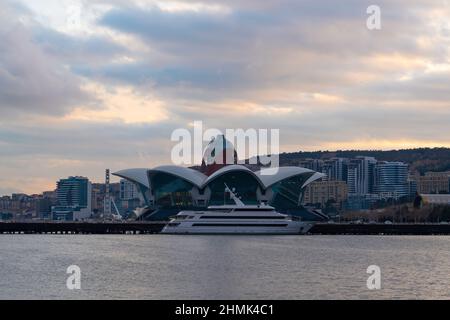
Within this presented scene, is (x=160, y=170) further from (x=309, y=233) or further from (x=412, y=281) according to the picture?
(x=412, y=281)

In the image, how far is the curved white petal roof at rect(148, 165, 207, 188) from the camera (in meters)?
143

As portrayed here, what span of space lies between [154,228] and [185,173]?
18.3 meters

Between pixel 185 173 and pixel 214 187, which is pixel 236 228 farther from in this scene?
pixel 185 173

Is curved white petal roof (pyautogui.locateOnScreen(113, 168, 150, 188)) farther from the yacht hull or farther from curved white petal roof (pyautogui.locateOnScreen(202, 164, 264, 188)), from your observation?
the yacht hull

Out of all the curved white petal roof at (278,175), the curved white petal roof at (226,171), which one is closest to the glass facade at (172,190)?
the curved white petal roof at (226,171)

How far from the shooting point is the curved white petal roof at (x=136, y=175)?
147 metres

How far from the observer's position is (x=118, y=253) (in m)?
72.2

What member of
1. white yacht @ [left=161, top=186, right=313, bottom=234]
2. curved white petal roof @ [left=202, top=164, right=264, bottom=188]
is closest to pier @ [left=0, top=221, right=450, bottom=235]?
curved white petal roof @ [left=202, top=164, right=264, bottom=188]

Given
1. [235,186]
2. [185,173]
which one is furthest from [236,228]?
[185,173]

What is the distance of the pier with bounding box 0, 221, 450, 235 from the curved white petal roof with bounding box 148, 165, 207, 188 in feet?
35.7

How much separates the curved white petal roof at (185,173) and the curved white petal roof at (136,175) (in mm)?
2192

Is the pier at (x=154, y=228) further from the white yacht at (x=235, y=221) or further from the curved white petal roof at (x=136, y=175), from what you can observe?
the white yacht at (x=235, y=221)
